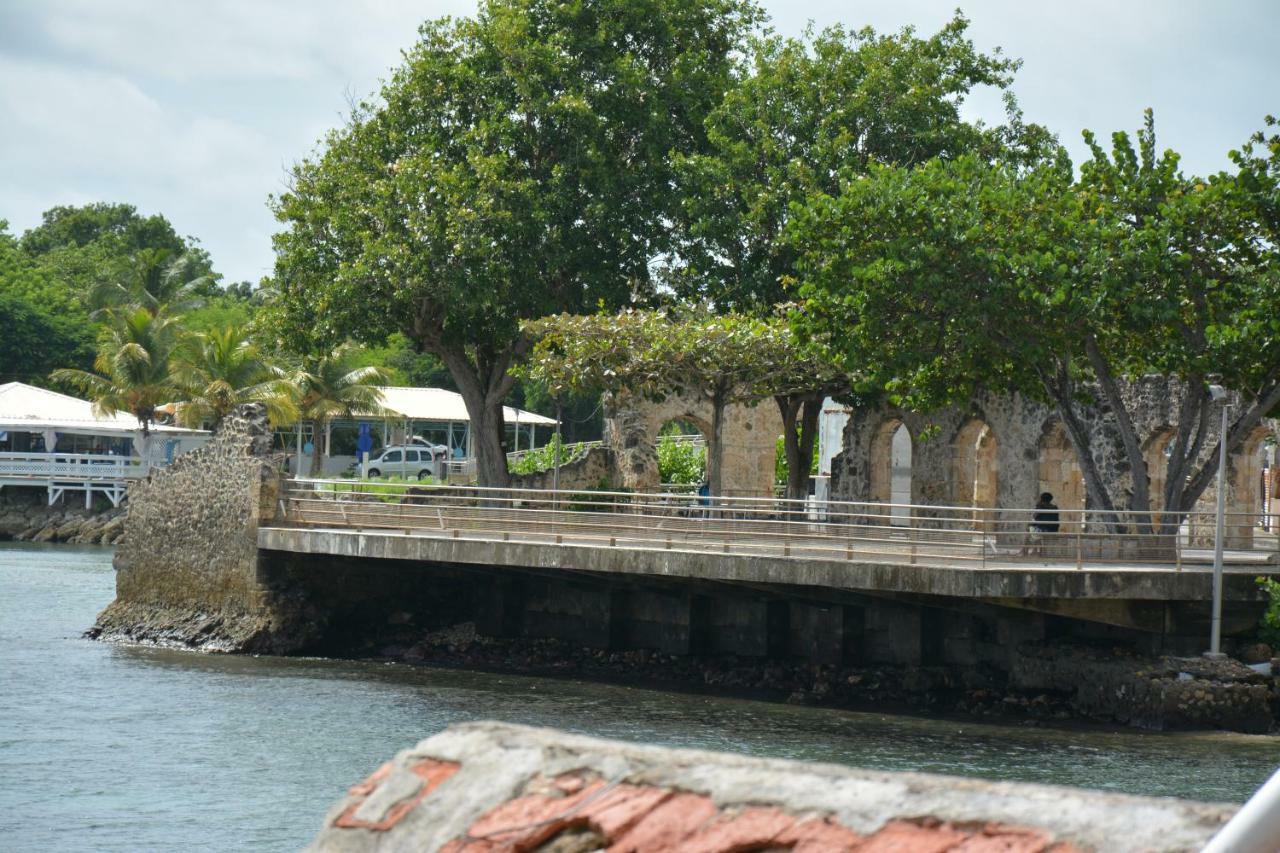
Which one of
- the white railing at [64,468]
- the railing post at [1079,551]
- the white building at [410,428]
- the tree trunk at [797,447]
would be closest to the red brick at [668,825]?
the railing post at [1079,551]

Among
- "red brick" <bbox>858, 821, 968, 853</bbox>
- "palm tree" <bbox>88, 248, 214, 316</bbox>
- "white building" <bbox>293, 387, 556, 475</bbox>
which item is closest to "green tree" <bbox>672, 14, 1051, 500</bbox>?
→ "white building" <bbox>293, 387, 556, 475</bbox>

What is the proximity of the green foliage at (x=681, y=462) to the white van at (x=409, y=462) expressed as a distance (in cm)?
1328

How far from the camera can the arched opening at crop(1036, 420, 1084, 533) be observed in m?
30.4

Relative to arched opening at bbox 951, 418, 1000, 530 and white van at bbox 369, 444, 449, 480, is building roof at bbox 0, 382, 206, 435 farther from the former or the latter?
arched opening at bbox 951, 418, 1000, 530

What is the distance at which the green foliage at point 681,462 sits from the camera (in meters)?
45.0

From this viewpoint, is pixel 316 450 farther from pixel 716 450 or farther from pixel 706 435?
pixel 716 450

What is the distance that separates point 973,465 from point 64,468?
3528 centimetres

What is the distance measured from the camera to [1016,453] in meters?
30.5

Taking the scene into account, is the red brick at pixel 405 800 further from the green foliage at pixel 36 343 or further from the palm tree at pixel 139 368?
the green foliage at pixel 36 343

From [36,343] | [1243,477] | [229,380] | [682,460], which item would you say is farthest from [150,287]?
[1243,477]

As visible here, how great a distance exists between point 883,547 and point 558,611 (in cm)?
742

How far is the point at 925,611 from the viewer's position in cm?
2433

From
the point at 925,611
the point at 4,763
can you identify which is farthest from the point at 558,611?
the point at 4,763

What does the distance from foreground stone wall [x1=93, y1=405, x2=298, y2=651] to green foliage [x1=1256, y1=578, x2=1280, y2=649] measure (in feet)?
49.6
